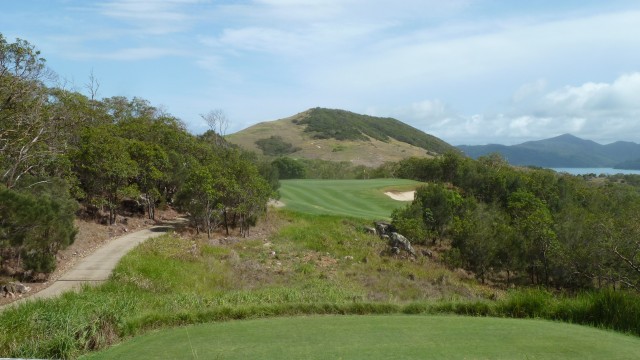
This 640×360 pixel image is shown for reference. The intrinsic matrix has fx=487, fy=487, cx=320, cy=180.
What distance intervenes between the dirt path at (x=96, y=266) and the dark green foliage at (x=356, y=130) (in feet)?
413

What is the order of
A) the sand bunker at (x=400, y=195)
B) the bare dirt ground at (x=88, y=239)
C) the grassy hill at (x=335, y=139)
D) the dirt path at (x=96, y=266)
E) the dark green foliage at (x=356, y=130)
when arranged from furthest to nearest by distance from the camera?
the dark green foliage at (x=356, y=130) → the grassy hill at (x=335, y=139) → the sand bunker at (x=400, y=195) → the bare dirt ground at (x=88, y=239) → the dirt path at (x=96, y=266)

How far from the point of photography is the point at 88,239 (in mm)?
19406

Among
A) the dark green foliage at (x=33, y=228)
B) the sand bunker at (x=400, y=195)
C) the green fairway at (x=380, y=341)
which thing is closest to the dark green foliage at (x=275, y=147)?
the sand bunker at (x=400, y=195)

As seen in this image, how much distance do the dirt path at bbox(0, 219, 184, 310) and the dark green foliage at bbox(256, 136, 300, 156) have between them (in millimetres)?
108124

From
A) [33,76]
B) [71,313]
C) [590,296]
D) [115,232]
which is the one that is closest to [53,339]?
[71,313]

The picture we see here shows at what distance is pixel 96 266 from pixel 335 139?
130 metres

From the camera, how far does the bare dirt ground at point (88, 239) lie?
13.9 metres

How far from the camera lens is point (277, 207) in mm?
34375

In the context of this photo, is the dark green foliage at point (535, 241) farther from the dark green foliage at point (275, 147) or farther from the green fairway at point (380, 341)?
the dark green foliage at point (275, 147)

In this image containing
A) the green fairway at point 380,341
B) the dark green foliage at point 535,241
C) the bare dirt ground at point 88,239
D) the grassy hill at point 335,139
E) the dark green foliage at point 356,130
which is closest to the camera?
the green fairway at point 380,341

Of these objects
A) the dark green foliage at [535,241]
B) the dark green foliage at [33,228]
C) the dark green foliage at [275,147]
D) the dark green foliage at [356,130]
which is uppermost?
the dark green foliage at [356,130]

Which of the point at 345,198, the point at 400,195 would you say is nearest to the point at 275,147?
the point at 400,195

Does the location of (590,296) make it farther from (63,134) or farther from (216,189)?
(63,134)

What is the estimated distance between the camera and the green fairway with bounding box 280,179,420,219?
118 feet
